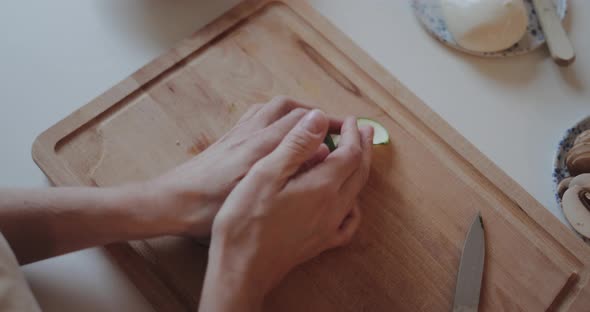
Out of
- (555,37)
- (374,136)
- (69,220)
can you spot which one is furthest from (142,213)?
(555,37)

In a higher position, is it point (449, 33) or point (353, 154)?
point (449, 33)

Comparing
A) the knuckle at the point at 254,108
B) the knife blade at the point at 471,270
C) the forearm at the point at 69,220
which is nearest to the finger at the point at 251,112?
the knuckle at the point at 254,108

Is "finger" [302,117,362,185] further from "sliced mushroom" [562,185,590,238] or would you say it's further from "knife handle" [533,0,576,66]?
"knife handle" [533,0,576,66]

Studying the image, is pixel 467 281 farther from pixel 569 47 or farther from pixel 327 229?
pixel 569 47

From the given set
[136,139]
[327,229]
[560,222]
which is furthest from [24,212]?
[560,222]

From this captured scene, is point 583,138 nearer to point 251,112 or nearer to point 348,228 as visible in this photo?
point 348,228

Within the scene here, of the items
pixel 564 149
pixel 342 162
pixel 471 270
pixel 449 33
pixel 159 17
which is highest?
pixel 159 17

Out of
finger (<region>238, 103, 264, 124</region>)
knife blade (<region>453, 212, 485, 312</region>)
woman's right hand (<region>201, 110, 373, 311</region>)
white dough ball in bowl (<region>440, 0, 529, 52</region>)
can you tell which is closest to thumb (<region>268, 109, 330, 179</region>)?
woman's right hand (<region>201, 110, 373, 311</region>)
